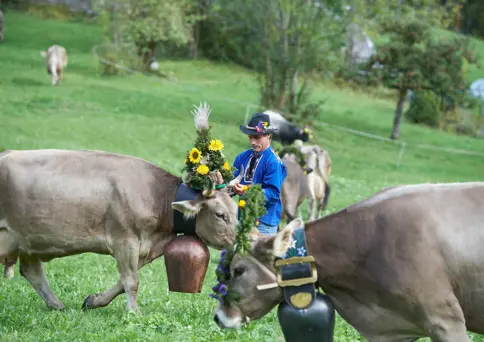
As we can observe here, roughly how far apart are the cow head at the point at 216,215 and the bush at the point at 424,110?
1238 inches

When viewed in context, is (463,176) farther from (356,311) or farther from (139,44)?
(356,311)

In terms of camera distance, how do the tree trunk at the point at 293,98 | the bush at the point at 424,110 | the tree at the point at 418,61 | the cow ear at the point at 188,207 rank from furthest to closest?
the bush at the point at 424,110 → the tree at the point at 418,61 → the tree trunk at the point at 293,98 → the cow ear at the point at 188,207

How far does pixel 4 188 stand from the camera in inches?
356

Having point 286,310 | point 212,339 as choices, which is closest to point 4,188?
point 212,339

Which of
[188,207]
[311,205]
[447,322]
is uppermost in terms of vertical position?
[447,322]

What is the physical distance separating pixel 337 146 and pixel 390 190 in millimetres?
24072

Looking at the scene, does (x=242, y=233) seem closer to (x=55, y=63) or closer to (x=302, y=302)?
(x=302, y=302)

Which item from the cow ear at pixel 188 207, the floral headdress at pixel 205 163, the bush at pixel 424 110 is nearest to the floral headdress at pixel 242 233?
the cow ear at pixel 188 207

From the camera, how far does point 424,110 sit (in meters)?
38.9

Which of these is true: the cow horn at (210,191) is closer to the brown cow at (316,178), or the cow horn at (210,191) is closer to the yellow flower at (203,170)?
the yellow flower at (203,170)

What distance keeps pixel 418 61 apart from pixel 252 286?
86.6ft

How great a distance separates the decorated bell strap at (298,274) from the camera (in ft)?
20.2

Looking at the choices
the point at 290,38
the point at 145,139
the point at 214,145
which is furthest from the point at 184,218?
the point at 290,38

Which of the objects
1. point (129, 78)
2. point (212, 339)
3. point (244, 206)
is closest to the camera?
point (244, 206)
